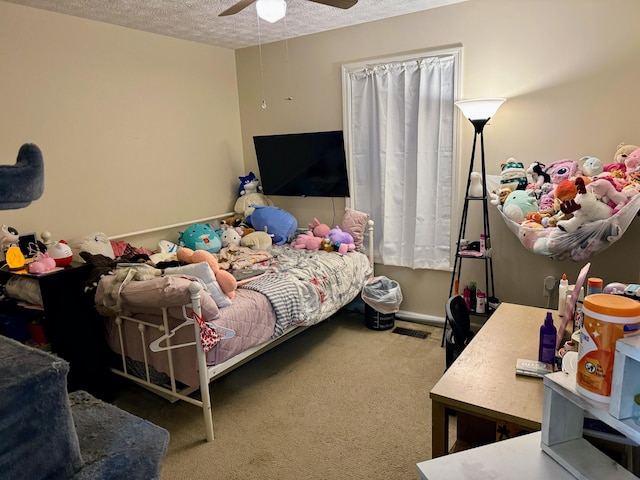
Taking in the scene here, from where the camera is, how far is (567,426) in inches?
42.4

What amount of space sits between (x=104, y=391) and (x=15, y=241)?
105 cm

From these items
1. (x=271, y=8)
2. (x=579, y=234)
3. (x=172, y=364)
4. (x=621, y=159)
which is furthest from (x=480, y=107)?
(x=172, y=364)

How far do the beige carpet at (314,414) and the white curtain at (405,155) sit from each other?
78cm

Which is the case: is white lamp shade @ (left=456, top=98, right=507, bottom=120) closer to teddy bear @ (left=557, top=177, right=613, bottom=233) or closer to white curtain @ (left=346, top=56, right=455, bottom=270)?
white curtain @ (left=346, top=56, right=455, bottom=270)

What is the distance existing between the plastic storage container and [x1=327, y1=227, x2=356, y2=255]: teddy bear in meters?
2.65

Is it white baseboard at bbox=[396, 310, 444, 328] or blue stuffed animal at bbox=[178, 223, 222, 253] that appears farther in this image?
white baseboard at bbox=[396, 310, 444, 328]

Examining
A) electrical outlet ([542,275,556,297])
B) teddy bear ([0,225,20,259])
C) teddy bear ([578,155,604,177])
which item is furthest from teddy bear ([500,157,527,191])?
teddy bear ([0,225,20,259])

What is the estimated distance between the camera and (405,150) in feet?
11.5

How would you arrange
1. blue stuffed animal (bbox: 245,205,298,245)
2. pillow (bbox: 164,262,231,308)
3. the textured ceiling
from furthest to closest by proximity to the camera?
blue stuffed animal (bbox: 245,205,298,245) < the textured ceiling < pillow (bbox: 164,262,231,308)

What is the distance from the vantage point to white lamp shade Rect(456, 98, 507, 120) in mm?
2754

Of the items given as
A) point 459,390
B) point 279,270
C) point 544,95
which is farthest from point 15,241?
point 544,95

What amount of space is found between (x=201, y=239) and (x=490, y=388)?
8.53ft

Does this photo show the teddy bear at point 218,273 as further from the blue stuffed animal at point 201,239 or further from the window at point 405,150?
the window at point 405,150

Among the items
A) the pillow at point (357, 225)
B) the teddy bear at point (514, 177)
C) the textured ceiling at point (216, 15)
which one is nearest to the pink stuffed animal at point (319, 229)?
the pillow at point (357, 225)
